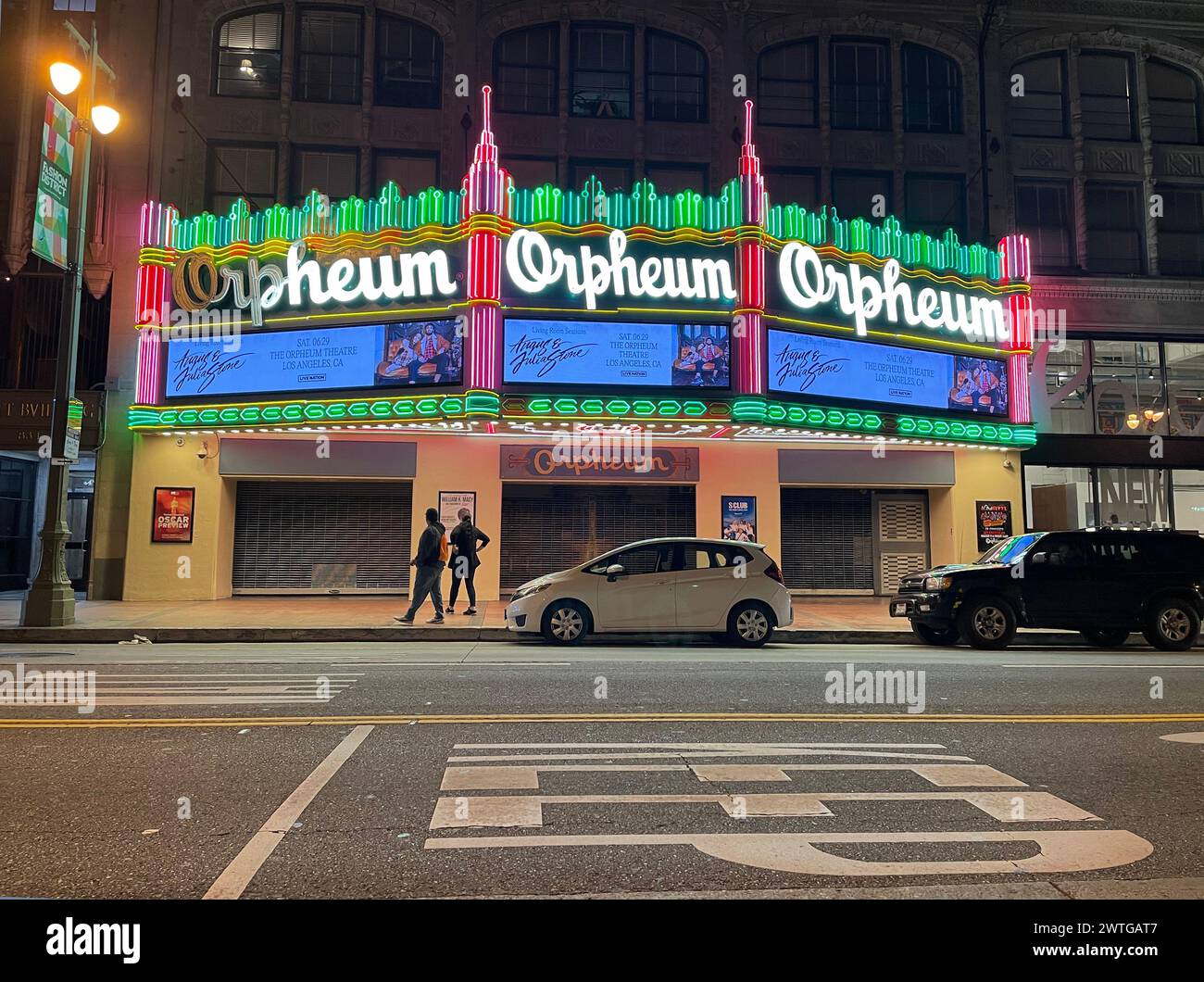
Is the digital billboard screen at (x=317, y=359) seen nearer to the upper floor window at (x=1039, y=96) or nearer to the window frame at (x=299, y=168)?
the window frame at (x=299, y=168)

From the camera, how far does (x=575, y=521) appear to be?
1925 centimetres

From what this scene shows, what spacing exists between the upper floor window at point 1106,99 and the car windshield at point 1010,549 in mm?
15353

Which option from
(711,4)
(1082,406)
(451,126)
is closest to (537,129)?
(451,126)

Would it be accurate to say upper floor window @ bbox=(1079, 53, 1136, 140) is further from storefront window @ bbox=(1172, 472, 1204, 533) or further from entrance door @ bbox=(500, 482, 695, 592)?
entrance door @ bbox=(500, 482, 695, 592)

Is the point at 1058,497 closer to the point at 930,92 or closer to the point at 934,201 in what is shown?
the point at 934,201

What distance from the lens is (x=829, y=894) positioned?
129 inches

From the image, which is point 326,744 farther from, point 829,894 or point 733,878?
point 829,894

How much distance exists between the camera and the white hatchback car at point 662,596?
12289 mm

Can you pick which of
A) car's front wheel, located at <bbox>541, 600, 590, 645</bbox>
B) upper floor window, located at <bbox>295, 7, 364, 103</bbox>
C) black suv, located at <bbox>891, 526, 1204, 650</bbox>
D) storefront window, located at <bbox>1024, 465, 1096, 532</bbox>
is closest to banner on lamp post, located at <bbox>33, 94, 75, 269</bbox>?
upper floor window, located at <bbox>295, 7, 364, 103</bbox>

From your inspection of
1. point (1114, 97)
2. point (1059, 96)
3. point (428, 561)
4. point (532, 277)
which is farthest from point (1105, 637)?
point (1114, 97)

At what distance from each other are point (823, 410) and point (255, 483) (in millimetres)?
12606

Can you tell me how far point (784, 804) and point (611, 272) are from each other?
1312 cm

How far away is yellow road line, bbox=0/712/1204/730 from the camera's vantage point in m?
6.34

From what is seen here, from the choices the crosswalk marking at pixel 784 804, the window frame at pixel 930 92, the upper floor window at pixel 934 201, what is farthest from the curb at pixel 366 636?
the window frame at pixel 930 92
